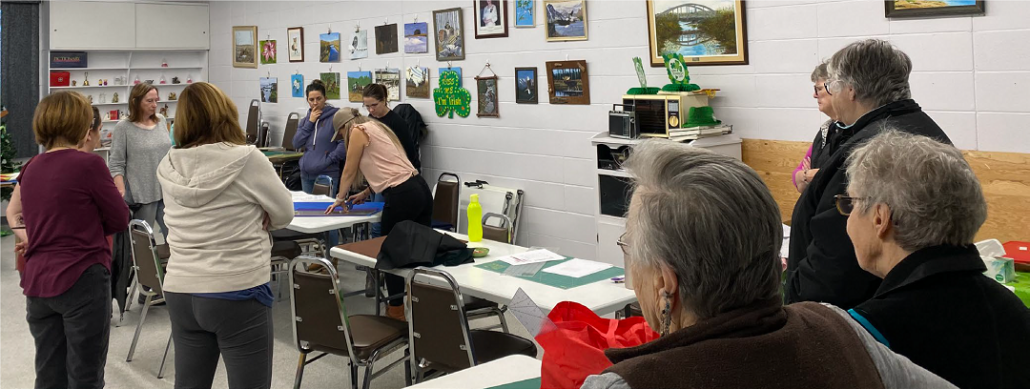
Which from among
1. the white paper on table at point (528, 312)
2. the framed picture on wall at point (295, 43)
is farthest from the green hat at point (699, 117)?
the framed picture on wall at point (295, 43)

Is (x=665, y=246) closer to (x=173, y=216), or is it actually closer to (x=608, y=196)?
(x=173, y=216)

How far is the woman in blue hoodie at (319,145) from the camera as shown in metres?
7.22

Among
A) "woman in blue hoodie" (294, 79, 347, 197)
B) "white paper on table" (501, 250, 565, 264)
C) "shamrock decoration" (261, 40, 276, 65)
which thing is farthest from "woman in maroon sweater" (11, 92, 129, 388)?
"shamrock decoration" (261, 40, 276, 65)

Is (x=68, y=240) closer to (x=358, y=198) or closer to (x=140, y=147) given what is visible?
(x=358, y=198)

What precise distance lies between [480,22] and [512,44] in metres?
0.43

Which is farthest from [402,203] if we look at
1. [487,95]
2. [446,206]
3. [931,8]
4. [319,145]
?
[931,8]

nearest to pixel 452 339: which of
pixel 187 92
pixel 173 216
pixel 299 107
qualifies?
pixel 173 216

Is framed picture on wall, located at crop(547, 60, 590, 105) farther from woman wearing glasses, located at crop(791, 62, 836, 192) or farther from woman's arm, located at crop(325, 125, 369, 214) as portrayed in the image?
woman wearing glasses, located at crop(791, 62, 836, 192)

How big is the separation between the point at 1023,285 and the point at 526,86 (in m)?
4.24

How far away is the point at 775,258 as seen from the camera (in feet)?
4.00

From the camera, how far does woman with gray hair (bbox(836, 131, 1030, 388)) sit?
1617mm

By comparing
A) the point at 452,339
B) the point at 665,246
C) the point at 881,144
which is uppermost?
the point at 881,144

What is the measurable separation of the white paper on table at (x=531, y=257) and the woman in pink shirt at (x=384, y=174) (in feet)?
4.57

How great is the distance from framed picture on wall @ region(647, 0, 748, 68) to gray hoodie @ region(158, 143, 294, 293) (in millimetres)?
3217
